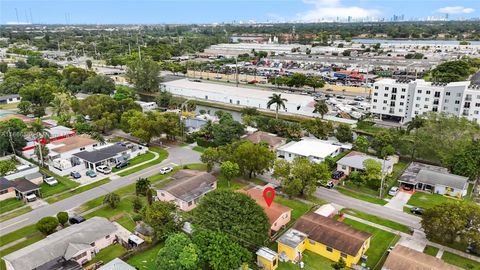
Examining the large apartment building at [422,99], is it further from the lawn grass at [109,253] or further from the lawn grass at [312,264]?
the lawn grass at [109,253]

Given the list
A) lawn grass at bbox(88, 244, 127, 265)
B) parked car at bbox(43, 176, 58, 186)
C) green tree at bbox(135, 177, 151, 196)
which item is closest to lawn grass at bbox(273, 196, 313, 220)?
green tree at bbox(135, 177, 151, 196)

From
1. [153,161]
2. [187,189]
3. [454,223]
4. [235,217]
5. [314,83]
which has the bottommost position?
[153,161]

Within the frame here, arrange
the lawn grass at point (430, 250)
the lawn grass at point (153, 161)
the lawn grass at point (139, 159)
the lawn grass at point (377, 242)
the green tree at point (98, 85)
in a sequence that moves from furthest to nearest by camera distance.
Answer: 1. the green tree at point (98, 85)
2. the lawn grass at point (139, 159)
3. the lawn grass at point (153, 161)
4. the lawn grass at point (430, 250)
5. the lawn grass at point (377, 242)

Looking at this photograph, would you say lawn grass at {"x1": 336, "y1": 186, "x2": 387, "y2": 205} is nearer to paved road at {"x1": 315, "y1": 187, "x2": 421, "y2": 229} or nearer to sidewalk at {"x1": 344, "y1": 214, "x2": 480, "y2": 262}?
paved road at {"x1": 315, "y1": 187, "x2": 421, "y2": 229}

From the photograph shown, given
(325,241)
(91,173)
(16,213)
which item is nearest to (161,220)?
(325,241)

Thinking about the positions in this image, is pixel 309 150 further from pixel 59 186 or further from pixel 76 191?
pixel 59 186

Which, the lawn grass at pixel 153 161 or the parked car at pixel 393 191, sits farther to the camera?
the lawn grass at pixel 153 161

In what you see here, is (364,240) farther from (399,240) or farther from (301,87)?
(301,87)

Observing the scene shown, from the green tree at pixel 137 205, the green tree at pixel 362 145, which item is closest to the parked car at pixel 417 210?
the green tree at pixel 362 145
